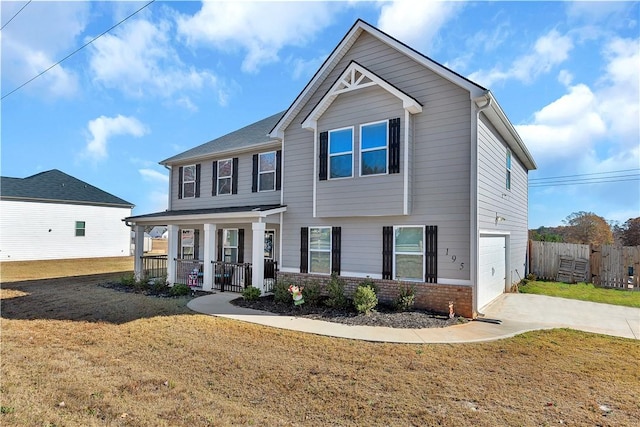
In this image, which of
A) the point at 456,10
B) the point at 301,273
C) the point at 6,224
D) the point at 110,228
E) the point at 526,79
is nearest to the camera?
the point at 456,10

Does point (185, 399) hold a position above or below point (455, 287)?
below

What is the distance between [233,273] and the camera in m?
13.3

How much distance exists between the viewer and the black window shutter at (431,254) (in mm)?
9438

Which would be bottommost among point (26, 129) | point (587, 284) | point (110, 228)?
point (587, 284)

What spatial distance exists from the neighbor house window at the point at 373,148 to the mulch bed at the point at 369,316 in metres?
4.04

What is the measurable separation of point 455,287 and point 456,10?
7752 millimetres

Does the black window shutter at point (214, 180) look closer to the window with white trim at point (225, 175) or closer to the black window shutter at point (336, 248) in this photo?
the window with white trim at point (225, 175)

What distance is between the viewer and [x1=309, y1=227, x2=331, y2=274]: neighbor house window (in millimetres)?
11398

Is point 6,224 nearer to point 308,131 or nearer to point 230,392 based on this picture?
point 308,131

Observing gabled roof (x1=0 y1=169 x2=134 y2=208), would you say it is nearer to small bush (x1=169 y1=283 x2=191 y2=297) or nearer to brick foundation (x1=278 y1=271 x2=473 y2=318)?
small bush (x1=169 y1=283 x2=191 y2=297)

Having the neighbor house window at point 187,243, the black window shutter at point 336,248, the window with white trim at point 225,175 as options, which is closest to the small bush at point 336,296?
the black window shutter at point 336,248

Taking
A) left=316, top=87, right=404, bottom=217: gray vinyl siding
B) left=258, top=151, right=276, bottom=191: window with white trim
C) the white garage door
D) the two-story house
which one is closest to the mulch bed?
the two-story house

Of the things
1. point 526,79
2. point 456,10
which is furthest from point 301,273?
point 526,79

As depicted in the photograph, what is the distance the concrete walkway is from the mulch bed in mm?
306
